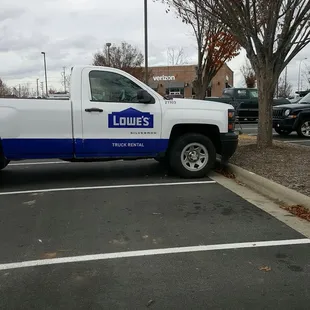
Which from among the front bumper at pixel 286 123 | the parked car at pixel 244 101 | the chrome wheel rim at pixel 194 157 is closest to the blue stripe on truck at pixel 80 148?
the chrome wheel rim at pixel 194 157

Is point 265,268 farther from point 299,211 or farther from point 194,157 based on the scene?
point 194,157

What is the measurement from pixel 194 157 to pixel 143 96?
1.53 meters

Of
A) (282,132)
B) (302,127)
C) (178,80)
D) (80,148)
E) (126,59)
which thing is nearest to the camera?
(80,148)

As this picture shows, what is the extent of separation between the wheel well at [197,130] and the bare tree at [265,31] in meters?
2.17

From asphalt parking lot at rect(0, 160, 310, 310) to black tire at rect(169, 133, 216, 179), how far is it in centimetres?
73

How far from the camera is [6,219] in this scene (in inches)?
206

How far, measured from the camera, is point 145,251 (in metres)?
4.14

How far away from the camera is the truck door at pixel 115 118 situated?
7020 mm

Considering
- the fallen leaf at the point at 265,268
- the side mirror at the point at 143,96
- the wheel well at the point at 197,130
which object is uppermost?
the side mirror at the point at 143,96

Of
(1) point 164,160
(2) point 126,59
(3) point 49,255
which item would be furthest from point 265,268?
(2) point 126,59

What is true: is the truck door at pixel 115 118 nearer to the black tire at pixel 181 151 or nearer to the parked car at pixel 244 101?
the black tire at pixel 181 151

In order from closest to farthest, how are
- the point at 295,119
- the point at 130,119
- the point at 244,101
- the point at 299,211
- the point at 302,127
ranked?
the point at 299,211
the point at 130,119
the point at 295,119
the point at 302,127
the point at 244,101

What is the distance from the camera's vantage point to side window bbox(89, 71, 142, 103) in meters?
7.10

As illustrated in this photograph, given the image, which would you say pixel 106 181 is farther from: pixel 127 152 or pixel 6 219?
pixel 6 219
